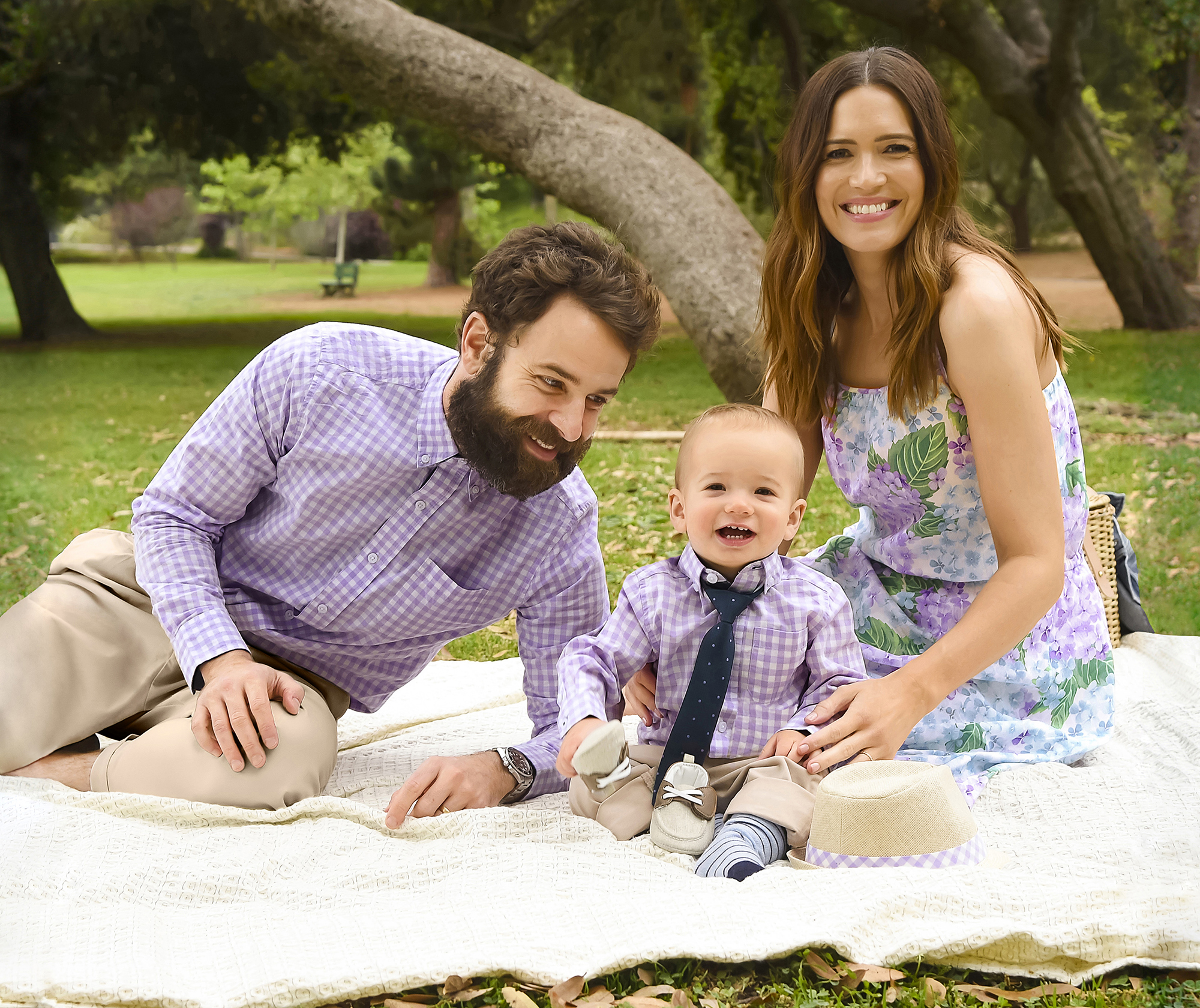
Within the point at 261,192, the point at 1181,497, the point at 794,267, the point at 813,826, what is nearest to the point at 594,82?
the point at 261,192

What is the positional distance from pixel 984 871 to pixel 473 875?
917 millimetres

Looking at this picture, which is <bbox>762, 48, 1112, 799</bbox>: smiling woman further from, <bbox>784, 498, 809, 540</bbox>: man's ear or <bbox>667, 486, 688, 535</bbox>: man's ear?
<bbox>667, 486, 688, 535</bbox>: man's ear

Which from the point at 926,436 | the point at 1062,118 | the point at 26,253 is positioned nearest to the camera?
the point at 926,436

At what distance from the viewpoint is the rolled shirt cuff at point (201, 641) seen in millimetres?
2365

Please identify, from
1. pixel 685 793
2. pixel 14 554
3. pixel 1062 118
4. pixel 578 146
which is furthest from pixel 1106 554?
pixel 1062 118

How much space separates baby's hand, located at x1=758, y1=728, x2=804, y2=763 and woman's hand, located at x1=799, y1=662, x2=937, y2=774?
0.7 inches

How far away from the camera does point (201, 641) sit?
2.37 meters

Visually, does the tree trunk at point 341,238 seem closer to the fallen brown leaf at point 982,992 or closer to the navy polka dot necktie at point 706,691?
the navy polka dot necktie at point 706,691

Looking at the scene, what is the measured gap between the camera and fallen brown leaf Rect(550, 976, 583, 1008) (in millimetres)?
1761

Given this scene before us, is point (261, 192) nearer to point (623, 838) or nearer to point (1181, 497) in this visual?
point (1181, 497)

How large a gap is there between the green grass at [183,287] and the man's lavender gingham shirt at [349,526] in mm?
15876

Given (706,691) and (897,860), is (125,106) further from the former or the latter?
(897,860)

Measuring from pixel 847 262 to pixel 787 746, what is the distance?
4.02 ft

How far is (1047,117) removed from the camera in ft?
42.5
